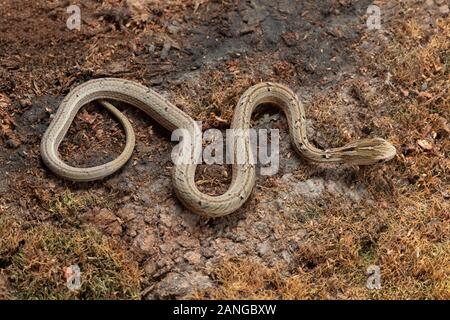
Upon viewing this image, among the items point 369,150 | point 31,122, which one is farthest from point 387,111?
point 31,122

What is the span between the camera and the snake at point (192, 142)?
6.34m

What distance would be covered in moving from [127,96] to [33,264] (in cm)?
240

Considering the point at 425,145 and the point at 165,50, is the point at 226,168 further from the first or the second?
the point at 425,145

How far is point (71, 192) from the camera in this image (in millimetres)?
6371

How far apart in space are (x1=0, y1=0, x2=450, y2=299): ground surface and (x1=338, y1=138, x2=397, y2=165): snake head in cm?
20

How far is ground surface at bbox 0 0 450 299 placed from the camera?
6.00 metres

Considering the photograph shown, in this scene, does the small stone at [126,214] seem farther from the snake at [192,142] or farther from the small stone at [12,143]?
the small stone at [12,143]

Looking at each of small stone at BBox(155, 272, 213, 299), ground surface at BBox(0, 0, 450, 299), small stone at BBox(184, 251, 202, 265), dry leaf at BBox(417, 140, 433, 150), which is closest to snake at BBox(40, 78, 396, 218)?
ground surface at BBox(0, 0, 450, 299)

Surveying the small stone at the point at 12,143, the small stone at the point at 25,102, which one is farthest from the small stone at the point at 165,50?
the small stone at the point at 12,143

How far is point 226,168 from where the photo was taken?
6.86 metres

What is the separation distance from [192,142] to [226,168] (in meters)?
0.53

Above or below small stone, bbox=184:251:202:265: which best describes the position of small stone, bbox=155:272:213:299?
below

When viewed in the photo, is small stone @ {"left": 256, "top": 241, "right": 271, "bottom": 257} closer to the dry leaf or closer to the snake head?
the snake head

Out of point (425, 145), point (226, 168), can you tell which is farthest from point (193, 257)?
point (425, 145)
